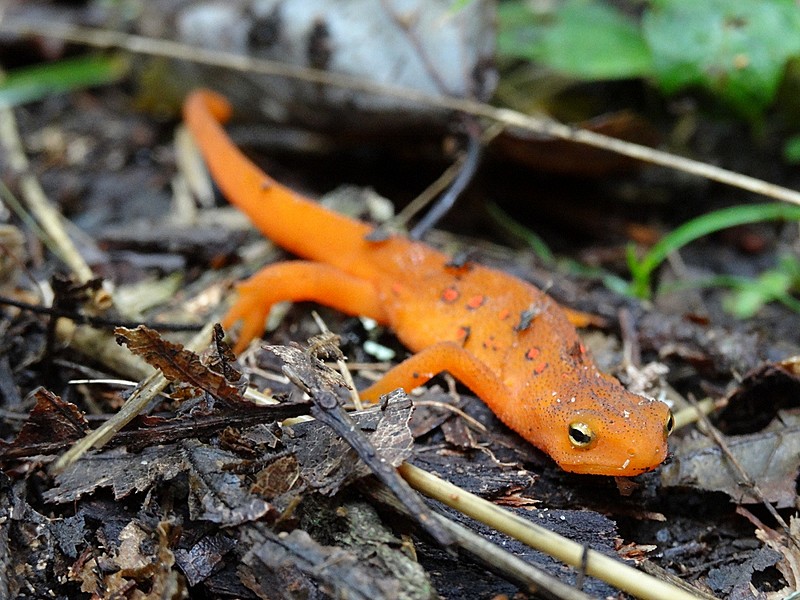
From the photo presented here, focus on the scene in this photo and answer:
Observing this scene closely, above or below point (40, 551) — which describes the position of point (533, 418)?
above

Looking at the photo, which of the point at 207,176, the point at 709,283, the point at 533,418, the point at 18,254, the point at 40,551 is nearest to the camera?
the point at 40,551

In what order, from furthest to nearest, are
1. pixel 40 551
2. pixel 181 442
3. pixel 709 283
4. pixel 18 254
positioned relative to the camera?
pixel 709 283 → pixel 18 254 → pixel 181 442 → pixel 40 551

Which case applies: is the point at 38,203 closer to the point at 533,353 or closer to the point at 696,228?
the point at 533,353

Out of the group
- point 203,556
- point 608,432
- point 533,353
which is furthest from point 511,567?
point 533,353

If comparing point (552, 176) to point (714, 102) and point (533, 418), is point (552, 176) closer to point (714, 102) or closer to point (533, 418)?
point (714, 102)

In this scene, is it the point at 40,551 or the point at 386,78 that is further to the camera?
the point at 386,78

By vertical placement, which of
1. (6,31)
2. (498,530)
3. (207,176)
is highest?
(6,31)

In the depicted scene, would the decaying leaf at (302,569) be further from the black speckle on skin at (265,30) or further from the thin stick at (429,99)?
the black speckle on skin at (265,30)

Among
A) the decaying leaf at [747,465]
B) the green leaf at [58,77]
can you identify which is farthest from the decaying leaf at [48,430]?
the green leaf at [58,77]

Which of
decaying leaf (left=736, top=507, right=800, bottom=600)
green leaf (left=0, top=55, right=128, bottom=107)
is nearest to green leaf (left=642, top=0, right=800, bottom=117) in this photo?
decaying leaf (left=736, top=507, right=800, bottom=600)

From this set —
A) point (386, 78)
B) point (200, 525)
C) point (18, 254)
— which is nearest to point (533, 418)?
point (200, 525)
